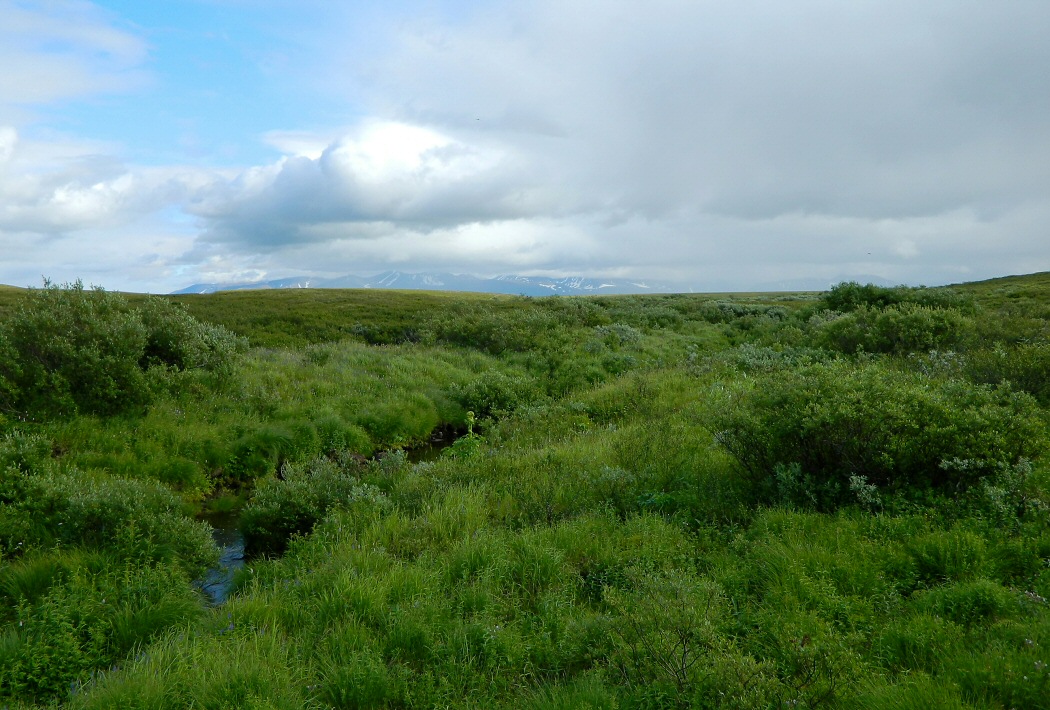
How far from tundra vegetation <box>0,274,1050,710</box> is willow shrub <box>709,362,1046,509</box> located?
36mm

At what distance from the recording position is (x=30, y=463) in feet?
28.5

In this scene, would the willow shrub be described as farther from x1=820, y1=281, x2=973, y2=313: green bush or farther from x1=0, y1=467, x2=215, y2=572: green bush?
x1=820, y1=281, x2=973, y2=313: green bush

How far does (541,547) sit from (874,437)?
4.30m

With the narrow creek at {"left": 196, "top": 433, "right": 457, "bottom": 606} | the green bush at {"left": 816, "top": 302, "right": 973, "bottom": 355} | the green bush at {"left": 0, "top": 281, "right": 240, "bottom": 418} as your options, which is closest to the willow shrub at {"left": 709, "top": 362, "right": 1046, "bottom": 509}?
the narrow creek at {"left": 196, "top": 433, "right": 457, "bottom": 606}

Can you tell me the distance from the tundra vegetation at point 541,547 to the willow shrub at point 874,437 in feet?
0.12

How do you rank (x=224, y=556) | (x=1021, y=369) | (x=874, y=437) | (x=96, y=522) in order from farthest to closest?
(x=1021, y=369) → (x=224, y=556) → (x=96, y=522) → (x=874, y=437)

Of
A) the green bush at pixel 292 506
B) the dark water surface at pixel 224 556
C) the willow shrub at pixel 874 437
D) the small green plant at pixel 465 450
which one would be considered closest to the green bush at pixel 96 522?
the dark water surface at pixel 224 556

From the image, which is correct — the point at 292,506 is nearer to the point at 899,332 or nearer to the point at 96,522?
the point at 96,522

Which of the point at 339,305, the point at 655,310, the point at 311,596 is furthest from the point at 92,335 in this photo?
the point at 339,305

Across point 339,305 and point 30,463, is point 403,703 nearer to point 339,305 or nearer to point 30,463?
point 30,463

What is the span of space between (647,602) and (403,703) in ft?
6.98

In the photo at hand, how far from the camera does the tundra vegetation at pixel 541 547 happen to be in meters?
4.48

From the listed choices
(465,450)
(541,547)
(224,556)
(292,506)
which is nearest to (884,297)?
(465,450)

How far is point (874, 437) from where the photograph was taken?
23.3 feet
